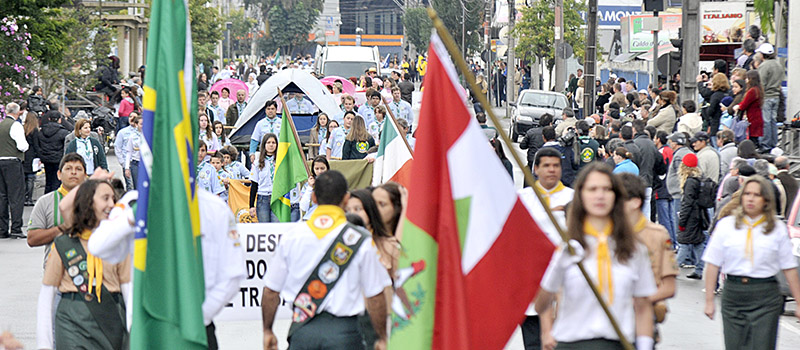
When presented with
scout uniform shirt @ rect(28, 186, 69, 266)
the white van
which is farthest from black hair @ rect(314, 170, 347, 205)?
the white van

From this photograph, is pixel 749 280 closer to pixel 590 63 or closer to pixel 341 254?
pixel 341 254

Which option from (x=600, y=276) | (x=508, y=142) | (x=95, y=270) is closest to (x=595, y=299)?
(x=600, y=276)

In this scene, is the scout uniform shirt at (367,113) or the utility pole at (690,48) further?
the utility pole at (690,48)

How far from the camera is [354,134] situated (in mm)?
17344

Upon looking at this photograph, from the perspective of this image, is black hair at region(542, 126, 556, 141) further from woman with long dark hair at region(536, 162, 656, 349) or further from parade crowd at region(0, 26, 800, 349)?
woman with long dark hair at region(536, 162, 656, 349)

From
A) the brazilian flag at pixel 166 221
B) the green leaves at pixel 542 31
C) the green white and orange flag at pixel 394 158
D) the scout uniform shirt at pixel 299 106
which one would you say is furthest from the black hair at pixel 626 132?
the green leaves at pixel 542 31

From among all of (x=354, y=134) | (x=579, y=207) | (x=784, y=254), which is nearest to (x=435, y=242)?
(x=579, y=207)

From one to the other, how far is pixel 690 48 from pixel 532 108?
552 inches

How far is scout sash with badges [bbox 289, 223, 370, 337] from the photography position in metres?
6.19

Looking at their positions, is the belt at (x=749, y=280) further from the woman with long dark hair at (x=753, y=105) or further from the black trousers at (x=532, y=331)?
the woman with long dark hair at (x=753, y=105)

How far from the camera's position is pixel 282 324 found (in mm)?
12039

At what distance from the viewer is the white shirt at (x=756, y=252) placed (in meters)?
8.19

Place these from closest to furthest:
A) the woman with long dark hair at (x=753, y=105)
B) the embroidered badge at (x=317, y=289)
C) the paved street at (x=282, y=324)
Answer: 1. the embroidered badge at (x=317, y=289)
2. the paved street at (x=282, y=324)
3. the woman with long dark hair at (x=753, y=105)

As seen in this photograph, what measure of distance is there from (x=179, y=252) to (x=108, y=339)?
1204mm
